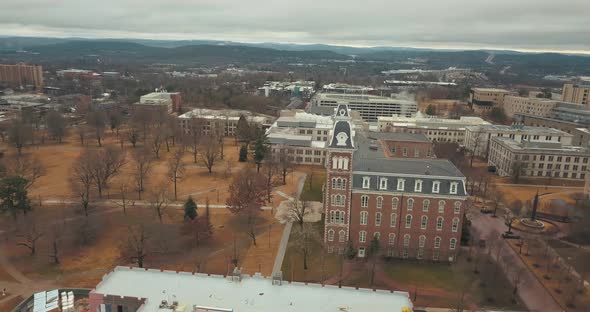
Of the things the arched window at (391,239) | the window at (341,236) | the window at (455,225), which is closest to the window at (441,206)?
the window at (455,225)

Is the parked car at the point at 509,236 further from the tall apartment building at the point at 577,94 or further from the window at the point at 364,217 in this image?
the tall apartment building at the point at 577,94

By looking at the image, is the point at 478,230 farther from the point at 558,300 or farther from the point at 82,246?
the point at 82,246

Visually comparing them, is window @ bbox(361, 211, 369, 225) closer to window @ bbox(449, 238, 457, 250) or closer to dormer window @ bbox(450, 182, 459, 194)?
dormer window @ bbox(450, 182, 459, 194)

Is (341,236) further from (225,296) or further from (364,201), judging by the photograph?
(225,296)

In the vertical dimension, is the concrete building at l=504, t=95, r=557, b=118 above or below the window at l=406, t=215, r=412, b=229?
above

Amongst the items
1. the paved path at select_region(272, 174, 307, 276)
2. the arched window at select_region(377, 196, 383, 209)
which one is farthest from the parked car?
the paved path at select_region(272, 174, 307, 276)
